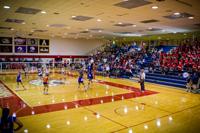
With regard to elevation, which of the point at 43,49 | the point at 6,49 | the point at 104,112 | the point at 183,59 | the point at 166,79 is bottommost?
the point at 104,112

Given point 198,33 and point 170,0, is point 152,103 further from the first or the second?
point 198,33

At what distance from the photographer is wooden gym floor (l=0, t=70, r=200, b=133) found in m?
5.95

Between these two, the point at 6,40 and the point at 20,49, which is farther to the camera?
the point at 20,49

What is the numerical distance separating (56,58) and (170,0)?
2204cm

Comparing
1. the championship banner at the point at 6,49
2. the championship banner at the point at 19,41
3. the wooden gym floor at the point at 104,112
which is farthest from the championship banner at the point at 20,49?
the wooden gym floor at the point at 104,112

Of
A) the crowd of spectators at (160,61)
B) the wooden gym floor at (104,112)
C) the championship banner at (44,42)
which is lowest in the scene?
the wooden gym floor at (104,112)

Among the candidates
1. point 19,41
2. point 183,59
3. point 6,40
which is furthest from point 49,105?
point 19,41

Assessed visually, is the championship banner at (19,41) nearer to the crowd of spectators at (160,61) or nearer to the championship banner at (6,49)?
the championship banner at (6,49)

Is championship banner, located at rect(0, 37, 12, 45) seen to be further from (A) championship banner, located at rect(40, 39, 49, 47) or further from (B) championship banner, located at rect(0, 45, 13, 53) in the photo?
(A) championship banner, located at rect(40, 39, 49, 47)

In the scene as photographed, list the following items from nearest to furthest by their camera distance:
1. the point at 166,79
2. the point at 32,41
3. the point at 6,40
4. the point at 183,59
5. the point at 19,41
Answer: the point at 166,79, the point at 183,59, the point at 6,40, the point at 19,41, the point at 32,41

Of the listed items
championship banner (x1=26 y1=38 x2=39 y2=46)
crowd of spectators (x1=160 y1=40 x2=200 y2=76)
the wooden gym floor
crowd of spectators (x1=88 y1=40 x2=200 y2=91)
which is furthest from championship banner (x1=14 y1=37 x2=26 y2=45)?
crowd of spectators (x1=160 y1=40 x2=200 y2=76)

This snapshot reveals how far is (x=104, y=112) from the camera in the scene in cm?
752

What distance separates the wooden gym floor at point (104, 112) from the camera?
5.95m

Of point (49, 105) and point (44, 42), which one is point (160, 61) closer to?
point (49, 105)
